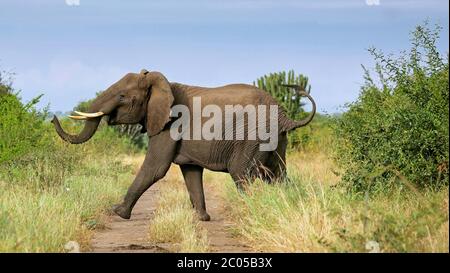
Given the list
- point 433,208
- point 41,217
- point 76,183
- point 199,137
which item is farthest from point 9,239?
point 76,183

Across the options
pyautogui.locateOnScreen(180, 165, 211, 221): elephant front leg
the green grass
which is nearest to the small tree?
the green grass

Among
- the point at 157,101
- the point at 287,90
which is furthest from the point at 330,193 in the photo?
the point at 287,90

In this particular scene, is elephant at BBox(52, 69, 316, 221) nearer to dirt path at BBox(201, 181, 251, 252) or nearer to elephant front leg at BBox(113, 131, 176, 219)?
elephant front leg at BBox(113, 131, 176, 219)

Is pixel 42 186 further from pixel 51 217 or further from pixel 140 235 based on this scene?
pixel 51 217

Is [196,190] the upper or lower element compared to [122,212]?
upper

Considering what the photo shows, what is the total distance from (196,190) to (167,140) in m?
0.97

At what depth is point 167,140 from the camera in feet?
44.3

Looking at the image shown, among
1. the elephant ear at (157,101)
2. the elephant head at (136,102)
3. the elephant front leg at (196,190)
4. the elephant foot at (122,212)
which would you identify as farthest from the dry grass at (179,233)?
the elephant head at (136,102)

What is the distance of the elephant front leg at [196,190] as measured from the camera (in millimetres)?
13765

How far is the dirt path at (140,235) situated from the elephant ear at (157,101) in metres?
1.54

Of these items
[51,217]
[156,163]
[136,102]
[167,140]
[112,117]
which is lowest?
[51,217]

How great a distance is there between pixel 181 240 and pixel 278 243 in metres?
1.91

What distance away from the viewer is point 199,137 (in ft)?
44.7

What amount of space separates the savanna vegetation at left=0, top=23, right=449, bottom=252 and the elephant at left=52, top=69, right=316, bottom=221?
0.60 metres
